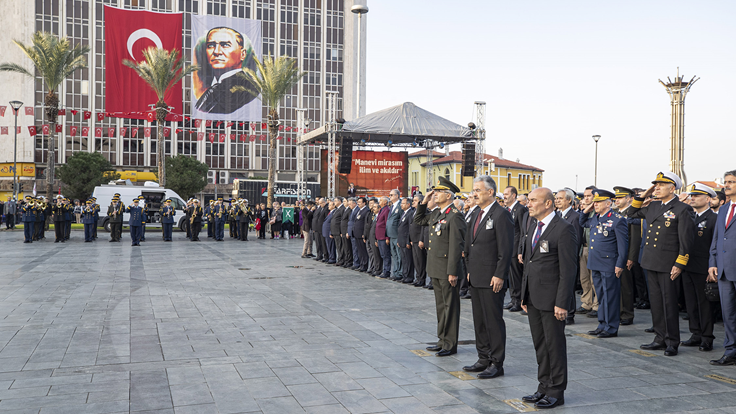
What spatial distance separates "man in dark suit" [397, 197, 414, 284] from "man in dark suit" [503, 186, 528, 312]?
2678 mm

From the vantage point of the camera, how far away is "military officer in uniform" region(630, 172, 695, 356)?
629cm

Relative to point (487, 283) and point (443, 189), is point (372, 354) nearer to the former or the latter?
point (487, 283)

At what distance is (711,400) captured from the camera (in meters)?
4.64

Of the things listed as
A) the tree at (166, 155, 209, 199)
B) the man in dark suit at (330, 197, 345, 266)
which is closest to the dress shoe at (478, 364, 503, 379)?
the man in dark suit at (330, 197, 345, 266)

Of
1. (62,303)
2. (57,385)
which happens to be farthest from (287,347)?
(62,303)

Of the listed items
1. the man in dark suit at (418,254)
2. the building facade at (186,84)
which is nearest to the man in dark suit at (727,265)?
the man in dark suit at (418,254)

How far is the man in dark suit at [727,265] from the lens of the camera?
5836 mm

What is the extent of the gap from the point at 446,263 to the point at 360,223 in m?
8.22

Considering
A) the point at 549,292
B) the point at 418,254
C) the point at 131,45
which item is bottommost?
the point at 418,254

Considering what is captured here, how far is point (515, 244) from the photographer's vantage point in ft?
30.9

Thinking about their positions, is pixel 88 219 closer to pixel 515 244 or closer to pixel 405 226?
pixel 405 226

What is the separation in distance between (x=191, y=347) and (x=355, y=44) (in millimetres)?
72833

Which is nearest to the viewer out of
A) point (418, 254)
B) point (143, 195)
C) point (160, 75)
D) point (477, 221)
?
point (477, 221)

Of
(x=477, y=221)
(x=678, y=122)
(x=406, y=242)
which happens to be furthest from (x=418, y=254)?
(x=678, y=122)
